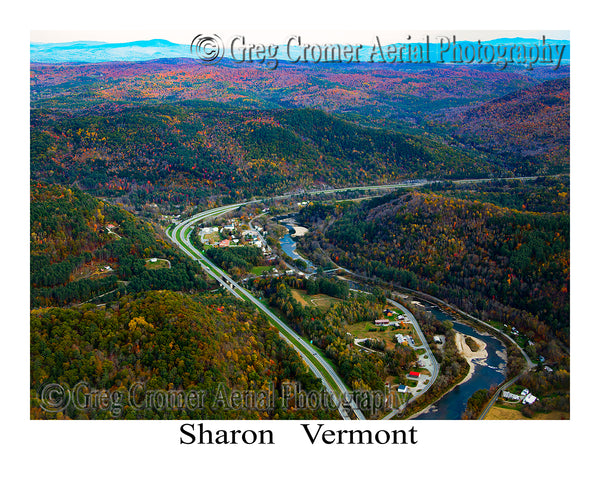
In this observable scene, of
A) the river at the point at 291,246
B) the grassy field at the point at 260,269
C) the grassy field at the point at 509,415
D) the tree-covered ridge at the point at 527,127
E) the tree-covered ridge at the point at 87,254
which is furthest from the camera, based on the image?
the tree-covered ridge at the point at 527,127

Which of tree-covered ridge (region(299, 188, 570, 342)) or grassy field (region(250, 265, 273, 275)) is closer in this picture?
tree-covered ridge (region(299, 188, 570, 342))

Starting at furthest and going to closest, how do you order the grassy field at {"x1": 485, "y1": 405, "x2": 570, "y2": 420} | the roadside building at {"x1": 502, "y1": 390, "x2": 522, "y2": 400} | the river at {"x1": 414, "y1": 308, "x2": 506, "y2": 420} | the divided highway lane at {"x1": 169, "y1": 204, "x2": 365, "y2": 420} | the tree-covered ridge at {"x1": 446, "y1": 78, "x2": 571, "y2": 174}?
the tree-covered ridge at {"x1": 446, "y1": 78, "x2": 571, "y2": 174}
the roadside building at {"x1": 502, "y1": 390, "x2": 522, "y2": 400}
the river at {"x1": 414, "y1": 308, "x2": 506, "y2": 420}
the divided highway lane at {"x1": 169, "y1": 204, "x2": 365, "y2": 420}
the grassy field at {"x1": 485, "y1": 405, "x2": 570, "y2": 420}

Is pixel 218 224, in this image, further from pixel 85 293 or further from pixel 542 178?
pixel 542 178

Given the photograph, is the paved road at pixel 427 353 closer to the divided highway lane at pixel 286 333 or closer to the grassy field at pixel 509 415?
the divided highway lane at pixel 286 333

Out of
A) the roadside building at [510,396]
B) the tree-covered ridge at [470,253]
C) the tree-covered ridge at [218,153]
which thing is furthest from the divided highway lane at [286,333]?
the tree-covered ridge at [218,153]

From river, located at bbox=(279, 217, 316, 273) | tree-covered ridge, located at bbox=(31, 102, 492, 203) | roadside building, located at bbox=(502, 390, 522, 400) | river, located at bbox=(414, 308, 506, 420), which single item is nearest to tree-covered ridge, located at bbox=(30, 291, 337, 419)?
river, located at bbox=(414, 308, 506, 420)

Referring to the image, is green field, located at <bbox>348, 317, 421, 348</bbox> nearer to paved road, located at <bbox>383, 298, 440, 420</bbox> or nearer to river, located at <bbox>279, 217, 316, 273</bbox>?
paved road, located at <bbox>383, 298, 440, 420</bbox>
